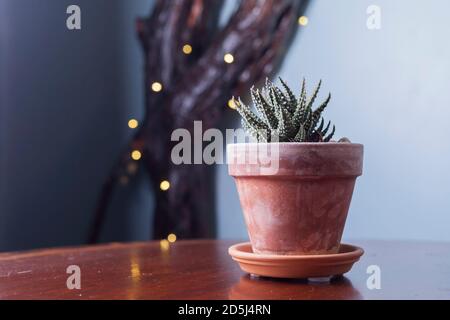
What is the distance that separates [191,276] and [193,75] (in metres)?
1.29

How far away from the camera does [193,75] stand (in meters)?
2.01

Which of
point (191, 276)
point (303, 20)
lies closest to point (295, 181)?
point (191, 276)

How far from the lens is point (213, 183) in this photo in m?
2.06

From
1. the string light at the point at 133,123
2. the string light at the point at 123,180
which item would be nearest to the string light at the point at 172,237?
the string light at the point at 123,180

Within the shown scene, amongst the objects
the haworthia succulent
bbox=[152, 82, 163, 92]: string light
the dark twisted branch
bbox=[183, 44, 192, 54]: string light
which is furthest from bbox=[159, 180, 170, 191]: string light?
the haworthia succulent

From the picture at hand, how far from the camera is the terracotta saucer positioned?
720 mm

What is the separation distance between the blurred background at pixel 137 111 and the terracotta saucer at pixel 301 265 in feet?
3.02

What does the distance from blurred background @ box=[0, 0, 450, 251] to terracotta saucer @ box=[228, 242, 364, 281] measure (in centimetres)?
92

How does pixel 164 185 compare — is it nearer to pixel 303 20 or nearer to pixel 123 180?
pixel 123 180

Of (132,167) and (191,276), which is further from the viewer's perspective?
(132,167)

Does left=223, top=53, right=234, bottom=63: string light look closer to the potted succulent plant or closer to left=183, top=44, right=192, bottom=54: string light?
left=183, top=44, right=192, bottom=54: string light
